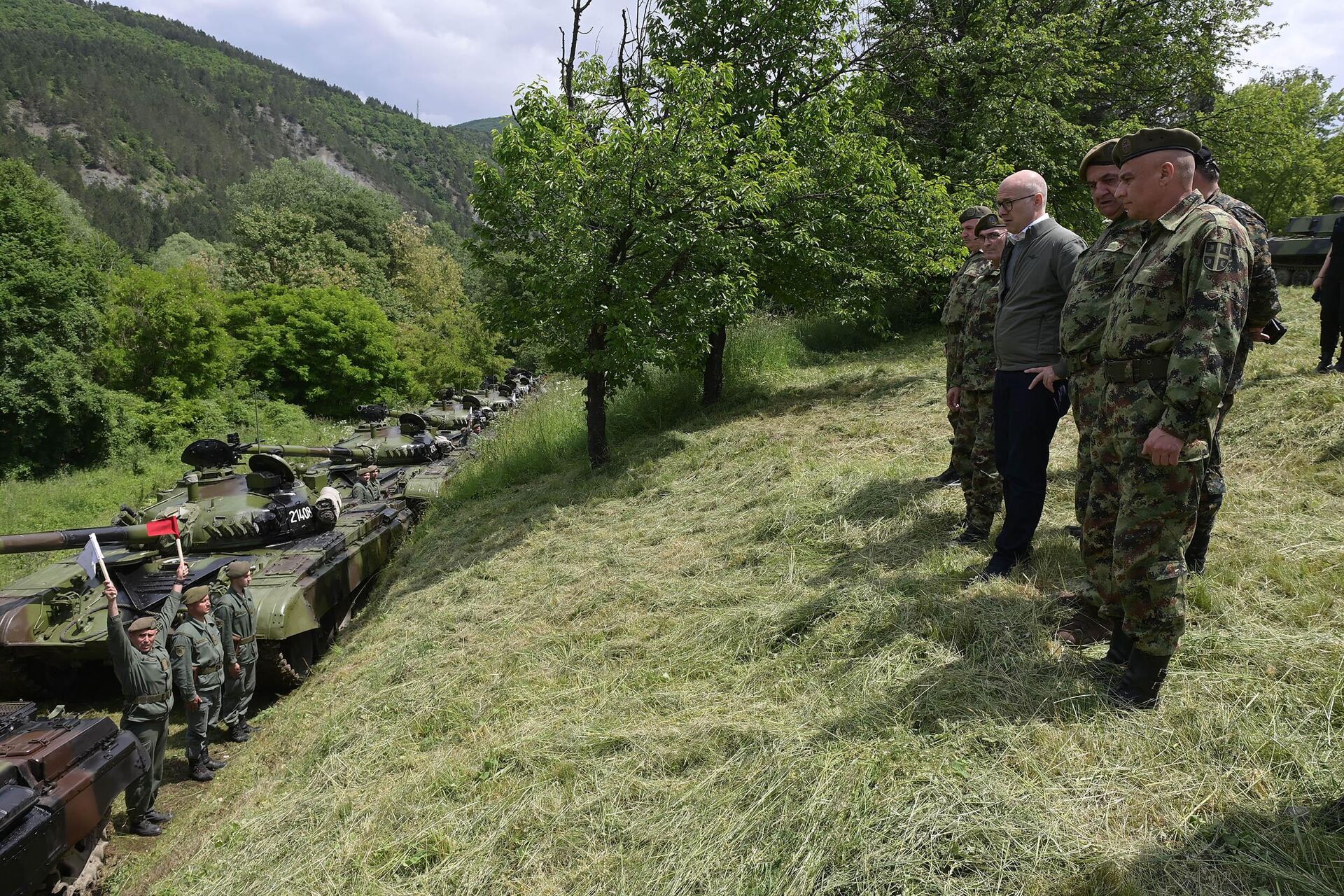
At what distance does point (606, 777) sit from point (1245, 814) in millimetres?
2381

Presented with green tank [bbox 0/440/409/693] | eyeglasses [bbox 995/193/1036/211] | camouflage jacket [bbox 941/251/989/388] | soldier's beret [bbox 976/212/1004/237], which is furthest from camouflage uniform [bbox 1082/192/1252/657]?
green tank [bbox 0/440/409/693]

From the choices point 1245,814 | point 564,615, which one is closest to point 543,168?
point 564,615

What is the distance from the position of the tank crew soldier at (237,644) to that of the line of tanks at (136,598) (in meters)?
0.17

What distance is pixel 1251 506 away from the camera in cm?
453

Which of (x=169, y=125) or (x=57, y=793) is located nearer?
(x=57, y=793)

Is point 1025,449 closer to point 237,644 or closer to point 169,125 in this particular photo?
point 237,644

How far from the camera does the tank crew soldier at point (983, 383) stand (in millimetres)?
4559

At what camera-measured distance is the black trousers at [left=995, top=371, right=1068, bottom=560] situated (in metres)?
3.86

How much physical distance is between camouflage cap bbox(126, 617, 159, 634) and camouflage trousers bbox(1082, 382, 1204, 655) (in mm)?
6185

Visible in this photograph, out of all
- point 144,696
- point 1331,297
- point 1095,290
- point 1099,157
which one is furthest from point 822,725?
point 1331,297

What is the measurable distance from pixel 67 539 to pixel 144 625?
31.2 inches

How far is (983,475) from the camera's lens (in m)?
4.56

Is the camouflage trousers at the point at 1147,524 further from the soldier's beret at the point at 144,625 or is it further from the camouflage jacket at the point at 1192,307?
the soldier's beret at the point at 144,625

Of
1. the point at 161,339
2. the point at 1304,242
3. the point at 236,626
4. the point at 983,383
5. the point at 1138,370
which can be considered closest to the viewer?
the point at 1138,370
